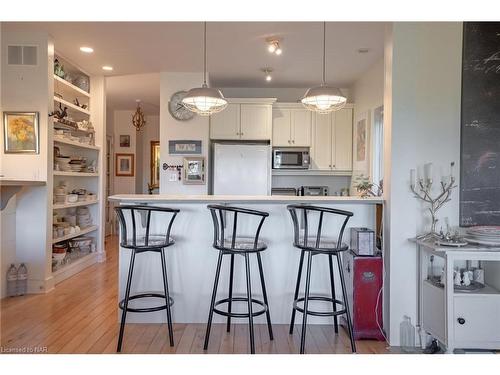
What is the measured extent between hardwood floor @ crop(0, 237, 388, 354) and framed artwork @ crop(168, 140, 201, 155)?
7.23 ft

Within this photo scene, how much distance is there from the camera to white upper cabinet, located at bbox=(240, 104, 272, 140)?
5.31m

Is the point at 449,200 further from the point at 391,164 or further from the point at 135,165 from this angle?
the point at 135,165

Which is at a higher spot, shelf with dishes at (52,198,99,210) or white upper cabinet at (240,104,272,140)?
white upper cabinet at (240,104,272,140)

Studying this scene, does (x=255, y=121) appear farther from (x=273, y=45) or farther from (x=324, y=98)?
(x=324, y=98)

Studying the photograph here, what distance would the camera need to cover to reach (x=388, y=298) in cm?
274

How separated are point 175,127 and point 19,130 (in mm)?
1871

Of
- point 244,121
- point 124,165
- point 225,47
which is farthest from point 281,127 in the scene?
point 124,165

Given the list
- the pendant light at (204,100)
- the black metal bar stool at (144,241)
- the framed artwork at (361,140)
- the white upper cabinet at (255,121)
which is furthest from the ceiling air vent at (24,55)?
the framed artwork at (361,140)

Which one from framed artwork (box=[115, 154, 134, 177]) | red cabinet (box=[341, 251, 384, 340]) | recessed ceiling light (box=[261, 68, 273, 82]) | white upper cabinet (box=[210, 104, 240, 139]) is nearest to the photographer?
red cabinet (box=[341, 251, 384, 340])

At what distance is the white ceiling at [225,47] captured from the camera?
3580 millimetres

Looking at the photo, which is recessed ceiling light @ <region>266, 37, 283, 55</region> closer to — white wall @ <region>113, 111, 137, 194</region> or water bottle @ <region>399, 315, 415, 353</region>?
water bottle @ <region>399, 315, 415, 353</region>

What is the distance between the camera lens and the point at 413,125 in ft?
8.84

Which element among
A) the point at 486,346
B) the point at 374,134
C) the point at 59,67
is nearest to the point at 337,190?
the point at 374,134

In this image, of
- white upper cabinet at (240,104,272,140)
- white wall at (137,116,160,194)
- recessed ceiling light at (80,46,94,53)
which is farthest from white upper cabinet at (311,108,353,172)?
white wall at (137,116,160,194)
